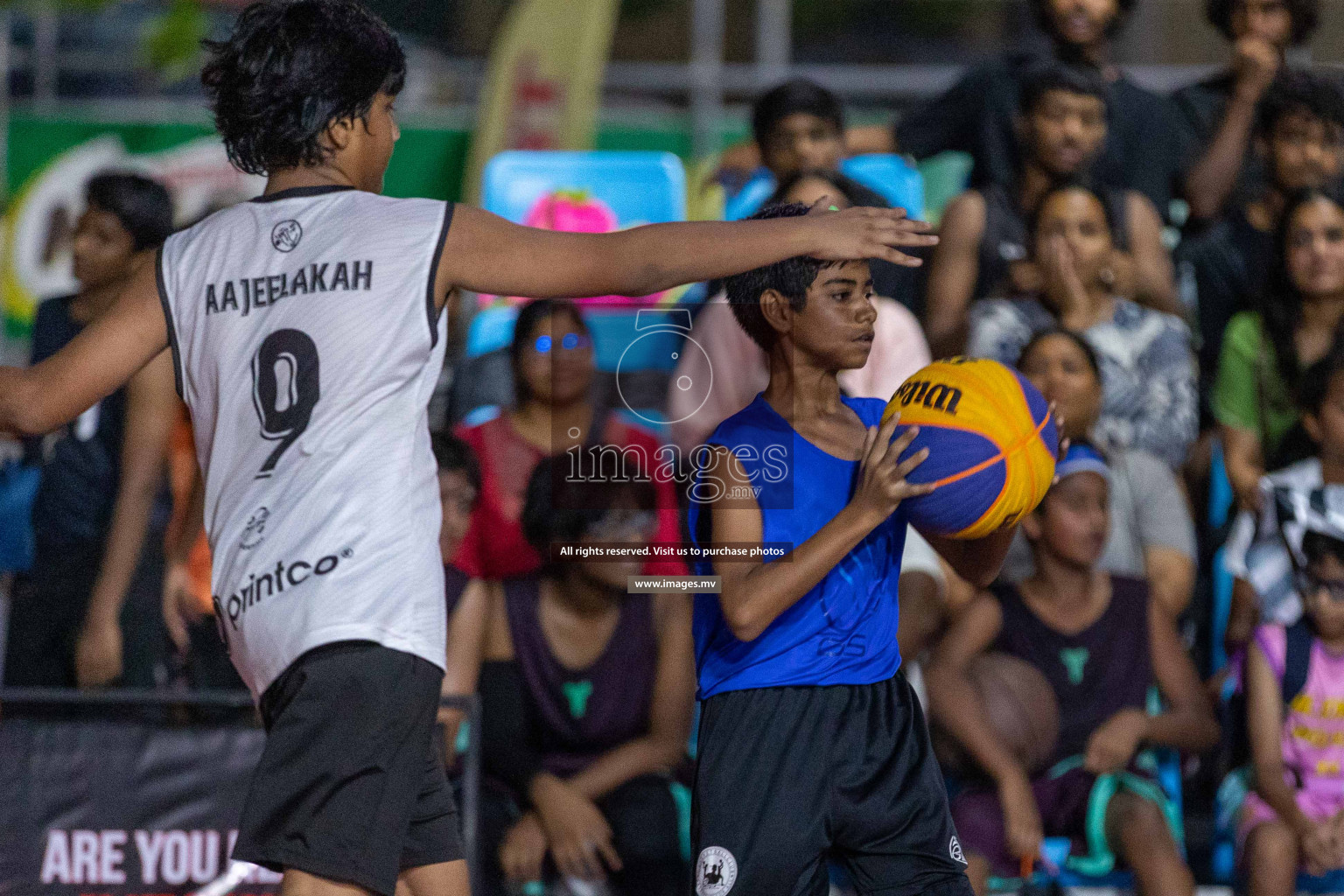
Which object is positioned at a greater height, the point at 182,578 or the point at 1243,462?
the point at 1243,462

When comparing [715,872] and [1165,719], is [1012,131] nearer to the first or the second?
[1165,719]

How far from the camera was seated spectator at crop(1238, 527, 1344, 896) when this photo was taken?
490 centimetres

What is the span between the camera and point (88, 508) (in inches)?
214

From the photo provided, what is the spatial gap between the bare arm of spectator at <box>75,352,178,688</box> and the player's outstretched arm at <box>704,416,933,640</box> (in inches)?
99.6

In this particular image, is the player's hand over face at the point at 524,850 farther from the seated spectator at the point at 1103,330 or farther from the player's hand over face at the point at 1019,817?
the seated spectator at the point at 1103,330

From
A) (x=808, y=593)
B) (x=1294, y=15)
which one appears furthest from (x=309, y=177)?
(x=1294, y=15)

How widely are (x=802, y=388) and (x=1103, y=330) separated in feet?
9.36

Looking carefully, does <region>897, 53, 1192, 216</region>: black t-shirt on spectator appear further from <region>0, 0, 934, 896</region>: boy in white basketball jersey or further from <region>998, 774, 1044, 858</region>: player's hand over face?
<region>0, 0, 934, 896</region>: boy in white basketball jersey

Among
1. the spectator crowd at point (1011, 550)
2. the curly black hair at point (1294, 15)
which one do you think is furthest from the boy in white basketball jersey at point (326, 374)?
the curly black hair at point (1294, 15)

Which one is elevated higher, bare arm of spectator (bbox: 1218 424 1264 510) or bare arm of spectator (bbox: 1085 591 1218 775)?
bare arm of spectator (bbox: 1218 424 1264 510)

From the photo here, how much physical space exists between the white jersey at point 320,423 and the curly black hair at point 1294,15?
509 cm

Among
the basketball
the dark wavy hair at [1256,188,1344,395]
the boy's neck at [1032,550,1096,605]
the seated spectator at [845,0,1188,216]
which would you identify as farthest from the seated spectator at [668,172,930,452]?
the dark wavy hair at [1256,188,1344,395]

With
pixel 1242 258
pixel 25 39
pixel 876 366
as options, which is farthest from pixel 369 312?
pixel 25 39

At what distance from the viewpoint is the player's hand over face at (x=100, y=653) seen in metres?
4.98
